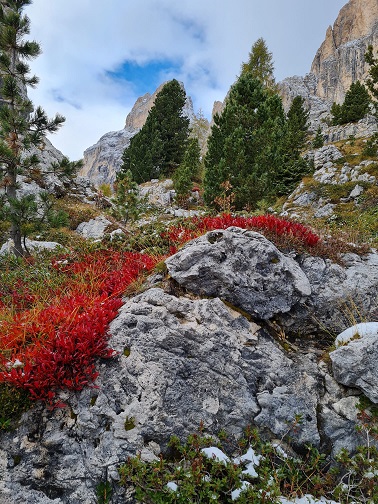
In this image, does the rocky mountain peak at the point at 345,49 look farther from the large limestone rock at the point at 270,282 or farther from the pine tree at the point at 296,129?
the large limestone rock at the point at 270,282

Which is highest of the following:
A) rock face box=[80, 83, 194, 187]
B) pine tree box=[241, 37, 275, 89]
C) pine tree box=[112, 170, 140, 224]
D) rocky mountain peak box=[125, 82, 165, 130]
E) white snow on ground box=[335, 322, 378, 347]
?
rocky mountain peak box=[125, 82, 165, 130]

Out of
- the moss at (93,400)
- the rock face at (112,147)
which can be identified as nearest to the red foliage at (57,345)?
the moss at (93,400)

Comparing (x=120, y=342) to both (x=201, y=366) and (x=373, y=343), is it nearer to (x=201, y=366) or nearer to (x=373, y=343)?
(x=201, y=366)

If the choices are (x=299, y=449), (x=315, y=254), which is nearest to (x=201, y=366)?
(x=299, y=449)

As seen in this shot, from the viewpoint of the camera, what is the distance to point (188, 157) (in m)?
27.7

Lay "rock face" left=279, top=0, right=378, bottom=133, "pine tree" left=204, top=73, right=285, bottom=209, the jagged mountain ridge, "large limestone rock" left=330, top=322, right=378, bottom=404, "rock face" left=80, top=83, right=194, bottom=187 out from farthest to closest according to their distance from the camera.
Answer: "rock face" left=80, top=83, right=194, bottom=187
the jagged mountain ridge
"rock face" left=279, top=0, right=378, bottom=133
"pine tree" left=204, top=73, right=285, bottom=209
"large limestone rock" left=330, top=322, right=378, bottom=404

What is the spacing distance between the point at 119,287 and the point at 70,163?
6.22 meters

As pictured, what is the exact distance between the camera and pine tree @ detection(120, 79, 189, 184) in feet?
105

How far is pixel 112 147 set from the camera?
13012 cm

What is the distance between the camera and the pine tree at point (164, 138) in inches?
1265

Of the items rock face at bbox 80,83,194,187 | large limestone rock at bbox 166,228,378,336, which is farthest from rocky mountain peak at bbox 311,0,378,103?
large limestone rock at bbox 166,228,378,336

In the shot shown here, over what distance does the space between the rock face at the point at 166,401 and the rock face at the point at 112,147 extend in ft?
367

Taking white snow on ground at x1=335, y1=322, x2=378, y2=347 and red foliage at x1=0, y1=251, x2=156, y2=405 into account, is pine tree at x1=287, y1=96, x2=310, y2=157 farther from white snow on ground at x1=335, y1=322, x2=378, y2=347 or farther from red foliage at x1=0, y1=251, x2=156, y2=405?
red foliage at x1=0, y1=251, x2=156, y2=405

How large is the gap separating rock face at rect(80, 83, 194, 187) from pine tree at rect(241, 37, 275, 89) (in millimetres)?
79721
